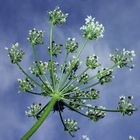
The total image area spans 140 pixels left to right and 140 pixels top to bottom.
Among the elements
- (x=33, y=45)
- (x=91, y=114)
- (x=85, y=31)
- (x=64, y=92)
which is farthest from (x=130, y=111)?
(x=33, y=45)

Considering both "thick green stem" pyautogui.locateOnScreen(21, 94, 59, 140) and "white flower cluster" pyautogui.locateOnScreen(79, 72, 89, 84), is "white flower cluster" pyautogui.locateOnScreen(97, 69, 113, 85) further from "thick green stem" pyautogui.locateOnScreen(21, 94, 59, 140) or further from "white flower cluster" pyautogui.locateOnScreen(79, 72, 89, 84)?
"thick green stem" pyautogui.locateOnScreen(21, 94, 59, 140)

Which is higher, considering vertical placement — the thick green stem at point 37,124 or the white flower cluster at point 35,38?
the white flower cluster at point 35,38

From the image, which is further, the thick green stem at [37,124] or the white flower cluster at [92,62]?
the white flower cluster at [92,62]

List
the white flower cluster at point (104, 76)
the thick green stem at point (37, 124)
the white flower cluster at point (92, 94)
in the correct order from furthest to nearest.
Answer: the white flower cluster at point (92, 94)
the white flower cluster at point (104, 76)
the thick green stem at point (37, 124)

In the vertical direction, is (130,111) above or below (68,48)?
below

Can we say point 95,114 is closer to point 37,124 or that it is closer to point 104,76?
point 104,76

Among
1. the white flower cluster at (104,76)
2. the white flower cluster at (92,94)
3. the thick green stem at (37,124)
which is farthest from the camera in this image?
the white flower cluster at (92,94)

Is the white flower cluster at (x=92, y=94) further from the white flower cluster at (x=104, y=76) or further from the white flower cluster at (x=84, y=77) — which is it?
the white flower cluster at (x=84, y=77)

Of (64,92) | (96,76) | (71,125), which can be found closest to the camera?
(64,92)

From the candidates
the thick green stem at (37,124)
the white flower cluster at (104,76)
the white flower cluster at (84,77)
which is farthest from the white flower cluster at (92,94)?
the thick green stem at (37,124)

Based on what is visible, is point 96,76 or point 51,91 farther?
→ point 96,76

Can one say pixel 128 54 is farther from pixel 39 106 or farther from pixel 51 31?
pixel 39 106
